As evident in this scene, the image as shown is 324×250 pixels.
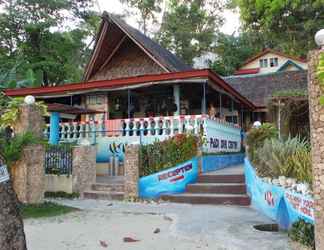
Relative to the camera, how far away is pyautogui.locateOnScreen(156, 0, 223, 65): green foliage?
33562mm

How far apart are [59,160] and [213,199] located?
5061 mm

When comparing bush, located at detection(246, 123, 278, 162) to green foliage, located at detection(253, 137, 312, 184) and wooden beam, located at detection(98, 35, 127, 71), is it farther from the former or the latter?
wooden beam, located at detection(98, 35, 127, 71)

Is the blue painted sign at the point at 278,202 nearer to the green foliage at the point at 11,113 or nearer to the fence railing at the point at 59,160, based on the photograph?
the fence railing at the point at 59,160

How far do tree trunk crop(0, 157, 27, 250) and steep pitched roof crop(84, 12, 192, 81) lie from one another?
12878 millimetres

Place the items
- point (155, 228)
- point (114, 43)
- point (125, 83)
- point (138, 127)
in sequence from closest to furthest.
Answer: point (155, 228) → point (138, 127) → point (125, 83) → point (114, 43)

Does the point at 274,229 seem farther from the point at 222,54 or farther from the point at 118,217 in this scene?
the point at 222,54

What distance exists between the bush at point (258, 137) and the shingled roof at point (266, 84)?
988 cm

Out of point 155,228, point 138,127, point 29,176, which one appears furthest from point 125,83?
point 155,228

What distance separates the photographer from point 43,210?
9.34 m

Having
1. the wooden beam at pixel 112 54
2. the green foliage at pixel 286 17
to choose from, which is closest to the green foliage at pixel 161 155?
the green foliage at pixel 286 17

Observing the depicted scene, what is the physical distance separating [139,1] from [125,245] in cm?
3080

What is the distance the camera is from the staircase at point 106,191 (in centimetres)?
1106

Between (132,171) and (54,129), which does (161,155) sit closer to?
(132,171)

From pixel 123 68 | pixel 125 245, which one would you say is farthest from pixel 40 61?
pixel 125 245
